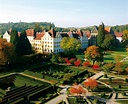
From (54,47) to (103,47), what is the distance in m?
27.1

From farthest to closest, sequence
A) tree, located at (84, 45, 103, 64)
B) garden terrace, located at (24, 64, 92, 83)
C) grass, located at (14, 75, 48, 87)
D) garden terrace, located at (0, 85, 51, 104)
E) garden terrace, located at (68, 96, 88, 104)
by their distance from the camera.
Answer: tree, located at (84, 45, 103, 64) < garden terrace, located at (24, 64, 92, 83) < grass, located at (14, 75, 48, 87) < garden terrace, located at (68, 96, 88, 104) < garden terrace, located at (0, 85, 51, 104)

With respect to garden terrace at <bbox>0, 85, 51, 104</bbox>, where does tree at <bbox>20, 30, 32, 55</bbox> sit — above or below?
above

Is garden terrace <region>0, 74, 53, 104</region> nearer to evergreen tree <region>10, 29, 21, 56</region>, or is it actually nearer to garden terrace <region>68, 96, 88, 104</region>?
garden terrace <region>68, 96, 88, 104</region>

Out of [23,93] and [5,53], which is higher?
[5,53]

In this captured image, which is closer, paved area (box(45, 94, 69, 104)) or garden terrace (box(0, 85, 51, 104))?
garden terrace (box(0, 85, 51, 104))

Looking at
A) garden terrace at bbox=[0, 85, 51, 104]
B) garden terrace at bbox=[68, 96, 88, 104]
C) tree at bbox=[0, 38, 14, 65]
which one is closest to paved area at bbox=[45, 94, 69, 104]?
garden terrace at bbox=[68, 96, 88, 104]

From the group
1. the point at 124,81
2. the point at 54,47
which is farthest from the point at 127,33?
the point at 124,81

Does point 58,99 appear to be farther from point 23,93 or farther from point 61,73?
point 61,73

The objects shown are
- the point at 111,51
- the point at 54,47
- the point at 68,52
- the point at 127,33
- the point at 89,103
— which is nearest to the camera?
the point at 89,103

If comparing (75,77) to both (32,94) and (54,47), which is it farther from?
(54,47)

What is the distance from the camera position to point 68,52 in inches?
3012

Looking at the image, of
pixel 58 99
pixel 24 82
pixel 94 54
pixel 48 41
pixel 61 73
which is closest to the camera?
pixel 58 99

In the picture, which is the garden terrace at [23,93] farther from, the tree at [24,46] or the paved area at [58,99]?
the tree at [24,46]

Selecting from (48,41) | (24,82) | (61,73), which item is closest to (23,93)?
(24,82)
